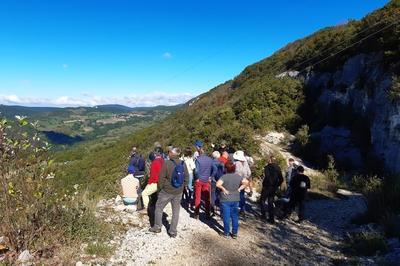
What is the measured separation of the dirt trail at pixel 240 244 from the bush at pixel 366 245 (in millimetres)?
289

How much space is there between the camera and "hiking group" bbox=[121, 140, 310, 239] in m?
8.20

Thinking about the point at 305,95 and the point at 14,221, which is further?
the point at 305,95

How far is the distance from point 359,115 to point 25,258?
1656 cm

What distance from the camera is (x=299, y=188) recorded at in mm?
10406

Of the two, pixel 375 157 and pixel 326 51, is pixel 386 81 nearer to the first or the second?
pixel 375 157

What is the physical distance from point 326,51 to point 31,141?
23.4m

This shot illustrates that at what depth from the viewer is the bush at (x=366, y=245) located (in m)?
7.84

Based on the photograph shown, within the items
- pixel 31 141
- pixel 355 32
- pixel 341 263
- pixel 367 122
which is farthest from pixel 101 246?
pixel 355 32

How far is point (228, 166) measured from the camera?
8625mm

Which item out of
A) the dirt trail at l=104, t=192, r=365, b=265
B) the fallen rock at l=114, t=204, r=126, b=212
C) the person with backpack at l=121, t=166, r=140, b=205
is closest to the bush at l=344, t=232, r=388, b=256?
the dirt trail at l=104, t=192, r=365, b=265

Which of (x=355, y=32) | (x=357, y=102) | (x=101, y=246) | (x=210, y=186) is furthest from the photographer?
(x=355, y=32)

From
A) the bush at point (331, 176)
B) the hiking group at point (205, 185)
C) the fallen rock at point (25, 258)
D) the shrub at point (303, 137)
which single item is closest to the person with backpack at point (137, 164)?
the hiking group at point (205, 185)

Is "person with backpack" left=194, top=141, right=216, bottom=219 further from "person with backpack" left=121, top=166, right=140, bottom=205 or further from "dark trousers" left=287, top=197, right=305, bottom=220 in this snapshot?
"dark trousers" left=287, top=197, right=305, bottom=220

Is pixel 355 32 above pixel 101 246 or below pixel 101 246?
above
